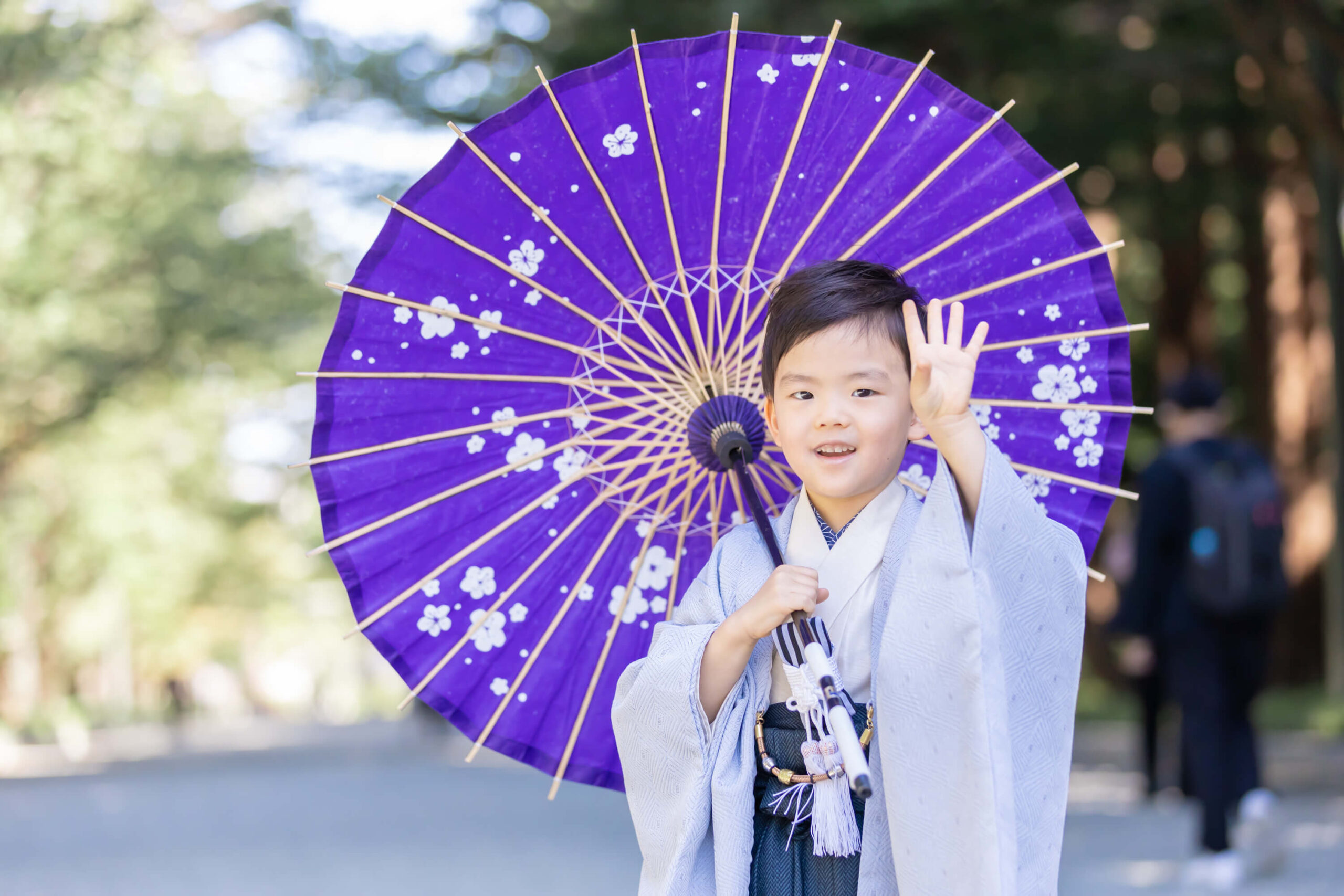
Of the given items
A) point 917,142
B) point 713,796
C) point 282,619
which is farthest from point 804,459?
point 282,619

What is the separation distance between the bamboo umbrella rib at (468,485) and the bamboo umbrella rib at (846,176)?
403 millimetres

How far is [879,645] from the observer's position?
221 cm

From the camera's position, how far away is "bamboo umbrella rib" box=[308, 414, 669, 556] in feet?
9.27

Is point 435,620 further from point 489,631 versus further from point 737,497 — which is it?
point 737,497

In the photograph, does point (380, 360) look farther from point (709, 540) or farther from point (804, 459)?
point (804, 459)

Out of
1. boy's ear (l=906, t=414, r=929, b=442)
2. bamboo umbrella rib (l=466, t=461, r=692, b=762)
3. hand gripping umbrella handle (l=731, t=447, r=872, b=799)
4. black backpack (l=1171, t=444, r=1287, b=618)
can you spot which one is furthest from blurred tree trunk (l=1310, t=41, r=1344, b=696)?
hand gripping umbrella handle (l=731, t=447, r=872, b=799)

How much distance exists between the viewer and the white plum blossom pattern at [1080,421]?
112 inches

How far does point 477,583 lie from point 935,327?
1089mm

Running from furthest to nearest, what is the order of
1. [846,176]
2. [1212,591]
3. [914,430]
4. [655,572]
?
1. [1212,591]
2. [655,572]
3. [846,176]
4. [914,430]

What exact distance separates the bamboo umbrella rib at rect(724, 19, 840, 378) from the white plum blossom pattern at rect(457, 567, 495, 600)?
64 centimetres

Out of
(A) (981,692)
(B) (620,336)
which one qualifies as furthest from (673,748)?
(B) (620,336)

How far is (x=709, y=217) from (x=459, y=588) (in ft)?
2.75

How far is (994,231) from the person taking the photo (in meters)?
2.79

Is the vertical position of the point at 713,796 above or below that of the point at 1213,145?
below
